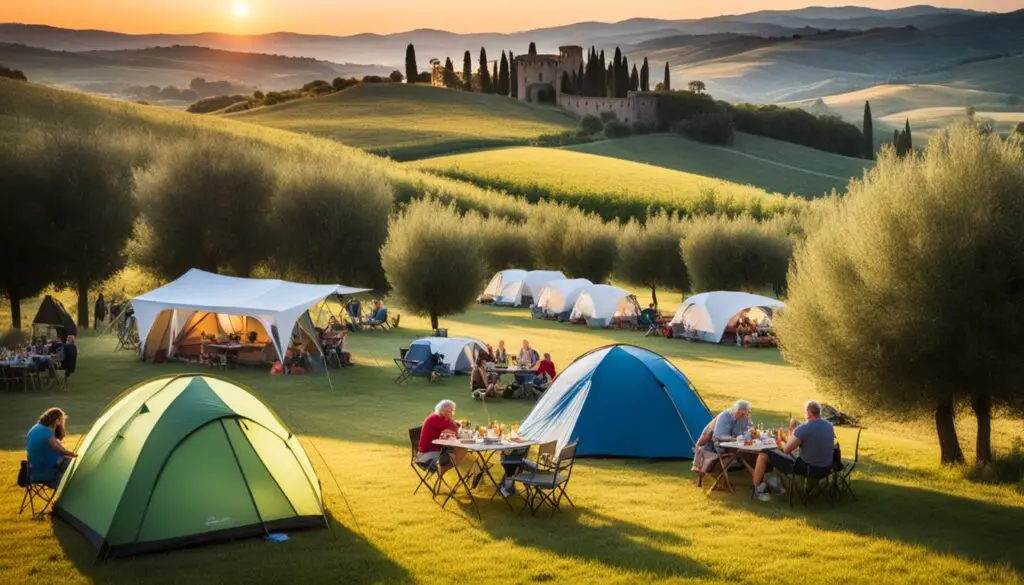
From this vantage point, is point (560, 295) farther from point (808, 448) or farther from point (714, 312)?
point (808, 448)

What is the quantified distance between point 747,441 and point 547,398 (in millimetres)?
4600

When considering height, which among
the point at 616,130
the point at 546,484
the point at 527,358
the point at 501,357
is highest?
the point at 616,130

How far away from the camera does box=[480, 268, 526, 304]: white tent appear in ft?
184

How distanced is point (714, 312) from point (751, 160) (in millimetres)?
76075

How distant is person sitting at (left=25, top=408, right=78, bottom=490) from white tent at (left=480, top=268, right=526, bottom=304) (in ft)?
141

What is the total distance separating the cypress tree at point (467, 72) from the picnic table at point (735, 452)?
139 meters

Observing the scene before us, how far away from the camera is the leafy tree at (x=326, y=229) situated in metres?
47.2

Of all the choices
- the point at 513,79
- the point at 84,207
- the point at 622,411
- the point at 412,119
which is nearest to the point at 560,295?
the point at 84,207

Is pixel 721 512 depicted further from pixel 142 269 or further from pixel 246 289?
pixel 142 269

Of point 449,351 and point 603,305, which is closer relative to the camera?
point 449,351

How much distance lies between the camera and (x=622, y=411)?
1784 centimetres

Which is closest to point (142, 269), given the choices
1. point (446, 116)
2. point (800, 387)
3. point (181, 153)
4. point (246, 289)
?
point (181, 153)

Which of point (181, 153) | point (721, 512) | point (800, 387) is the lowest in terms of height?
point (800, 387)

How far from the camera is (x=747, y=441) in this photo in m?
14.9
